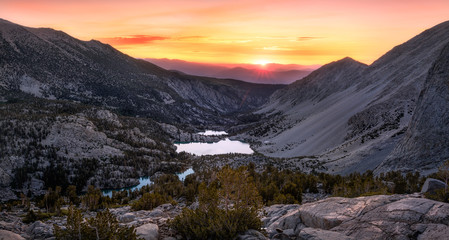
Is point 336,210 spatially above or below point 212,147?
above

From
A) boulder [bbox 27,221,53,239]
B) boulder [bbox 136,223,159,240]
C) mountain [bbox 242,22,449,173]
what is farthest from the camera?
mountain [bbox 242,22,449,173]

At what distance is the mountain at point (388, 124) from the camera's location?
117 feet

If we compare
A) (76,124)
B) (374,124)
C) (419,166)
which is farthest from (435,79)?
(76,124)

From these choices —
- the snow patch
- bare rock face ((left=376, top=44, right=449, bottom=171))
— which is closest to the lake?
the snow patch

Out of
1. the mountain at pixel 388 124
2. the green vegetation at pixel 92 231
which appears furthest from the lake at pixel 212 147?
the green vegetation at pixel 92 231

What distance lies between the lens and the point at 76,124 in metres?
97.0

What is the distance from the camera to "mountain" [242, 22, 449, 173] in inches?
1407

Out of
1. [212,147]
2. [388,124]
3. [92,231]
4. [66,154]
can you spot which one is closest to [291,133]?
[212,147]

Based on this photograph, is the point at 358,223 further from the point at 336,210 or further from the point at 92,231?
the point at 92,231

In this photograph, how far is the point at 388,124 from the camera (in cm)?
6184

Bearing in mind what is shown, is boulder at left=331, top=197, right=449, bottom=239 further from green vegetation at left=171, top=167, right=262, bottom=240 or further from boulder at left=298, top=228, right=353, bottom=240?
green vegetation at left=171, top=167, right=262, bottom=240

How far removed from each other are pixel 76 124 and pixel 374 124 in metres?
97.1

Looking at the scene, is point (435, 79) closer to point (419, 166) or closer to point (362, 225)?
point (419, 166)

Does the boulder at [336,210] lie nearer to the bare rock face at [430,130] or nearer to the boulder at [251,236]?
the boulder at [251,236]
